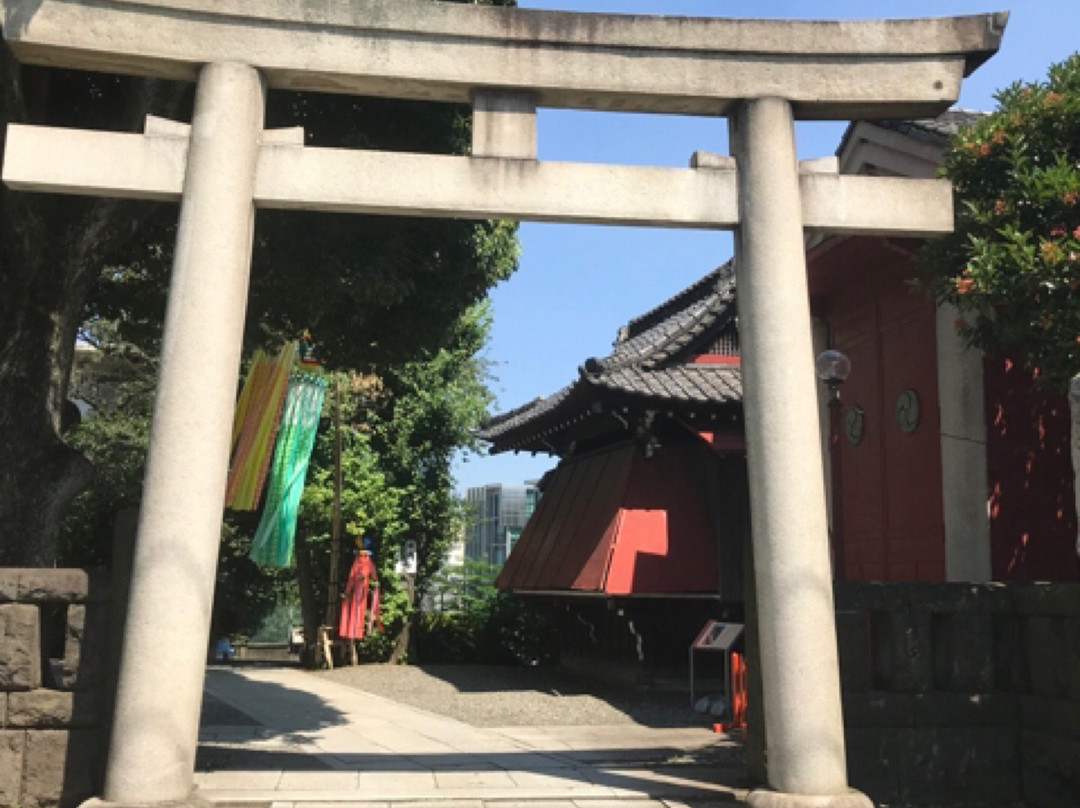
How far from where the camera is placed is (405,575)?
24.4m

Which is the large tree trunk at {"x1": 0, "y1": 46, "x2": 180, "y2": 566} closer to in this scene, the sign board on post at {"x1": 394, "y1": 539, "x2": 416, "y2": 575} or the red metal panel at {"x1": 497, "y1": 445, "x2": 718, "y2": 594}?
the red metal panel at {"x1": 497, "y1": 445, "x2": 718, "y2": 594}

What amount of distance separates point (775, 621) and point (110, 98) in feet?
26.2

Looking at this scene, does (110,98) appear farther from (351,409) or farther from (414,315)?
(351,409)

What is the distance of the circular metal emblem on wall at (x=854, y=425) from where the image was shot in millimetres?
12898

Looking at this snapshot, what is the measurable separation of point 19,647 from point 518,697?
10336mm

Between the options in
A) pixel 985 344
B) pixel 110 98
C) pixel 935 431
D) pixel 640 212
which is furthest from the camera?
pixel 935 431

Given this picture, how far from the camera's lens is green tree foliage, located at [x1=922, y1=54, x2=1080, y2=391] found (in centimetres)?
701

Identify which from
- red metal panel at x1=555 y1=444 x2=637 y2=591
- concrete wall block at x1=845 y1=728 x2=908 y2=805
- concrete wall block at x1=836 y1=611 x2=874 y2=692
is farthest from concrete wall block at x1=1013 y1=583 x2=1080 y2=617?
red metal panel at x1=555 y1=444 x2=637 y2=591

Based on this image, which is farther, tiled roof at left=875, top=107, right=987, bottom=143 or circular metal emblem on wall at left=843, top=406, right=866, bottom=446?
circular metal emblem on wall at left=843, top=406, right=866, bottom=446

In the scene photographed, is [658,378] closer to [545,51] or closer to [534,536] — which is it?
[534,536]

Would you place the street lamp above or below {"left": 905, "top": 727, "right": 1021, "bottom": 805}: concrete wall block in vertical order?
above

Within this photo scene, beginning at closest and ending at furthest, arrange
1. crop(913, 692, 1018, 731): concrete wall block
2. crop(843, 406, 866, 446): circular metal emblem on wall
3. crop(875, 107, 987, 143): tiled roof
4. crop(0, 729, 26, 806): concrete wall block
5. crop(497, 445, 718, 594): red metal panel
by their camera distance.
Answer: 1. crop(0, 729, 26, 806): concrete wall block
2. crop(913, 692, 1018, 731): concrete wall block
3. crop(875, 107, 987, 143): tiled roof
4. crop(843, 406, 866, 446): circular metal emblem on wall
5. crop(497, 445, 718, 594): red metal panel

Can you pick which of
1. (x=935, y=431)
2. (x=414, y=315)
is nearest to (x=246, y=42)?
(x=414, y=315)

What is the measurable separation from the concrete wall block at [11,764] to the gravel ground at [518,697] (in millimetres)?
7427
